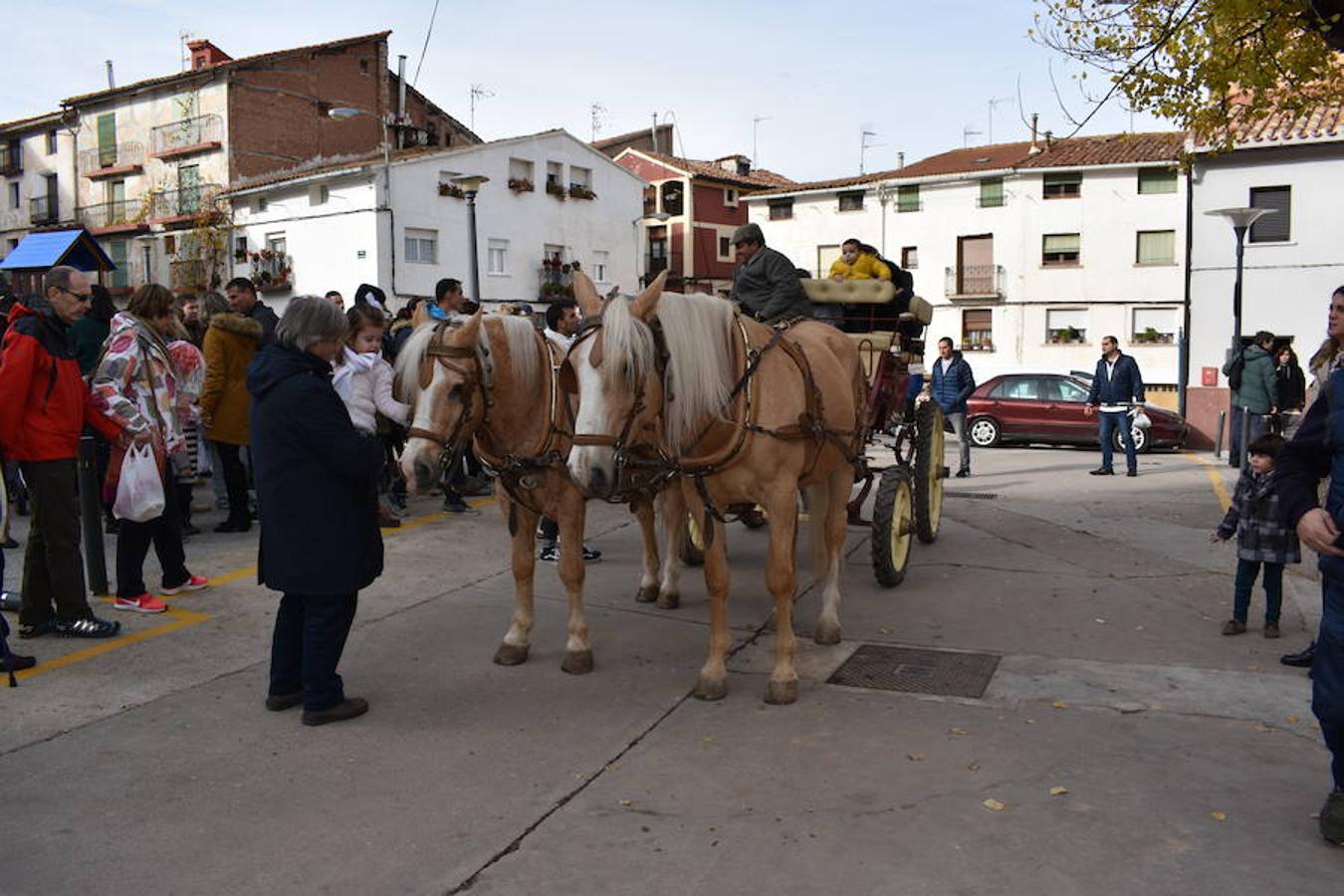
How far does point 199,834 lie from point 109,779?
0.70 metres

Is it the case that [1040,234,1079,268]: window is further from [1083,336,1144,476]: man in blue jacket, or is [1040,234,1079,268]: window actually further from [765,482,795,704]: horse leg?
[765,482,795,704]: horse leg

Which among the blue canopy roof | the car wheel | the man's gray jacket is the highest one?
the blue canopy roof

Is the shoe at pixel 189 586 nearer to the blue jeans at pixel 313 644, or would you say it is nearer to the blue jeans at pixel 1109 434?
the blue jeans at pixel 313 644

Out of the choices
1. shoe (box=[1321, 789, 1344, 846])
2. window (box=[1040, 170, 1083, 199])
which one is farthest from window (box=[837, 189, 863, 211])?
shoe (box=[1321, 789, 1344, 846])

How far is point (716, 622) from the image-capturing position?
477cm

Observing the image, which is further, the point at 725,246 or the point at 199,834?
the point at 725,246

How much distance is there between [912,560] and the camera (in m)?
7.88

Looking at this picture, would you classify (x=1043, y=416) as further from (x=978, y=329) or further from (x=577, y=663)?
(x=978, y=329)

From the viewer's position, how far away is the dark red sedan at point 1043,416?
64.9 ft

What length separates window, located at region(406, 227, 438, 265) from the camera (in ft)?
107

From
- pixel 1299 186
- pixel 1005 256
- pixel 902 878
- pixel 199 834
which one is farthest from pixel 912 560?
pixel 1005 256

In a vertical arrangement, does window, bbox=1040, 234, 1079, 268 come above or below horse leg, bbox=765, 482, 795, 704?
above

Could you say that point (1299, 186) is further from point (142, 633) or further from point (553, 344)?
point (142, 633)

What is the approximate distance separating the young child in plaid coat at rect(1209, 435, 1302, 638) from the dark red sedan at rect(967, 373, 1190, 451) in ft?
46.9
